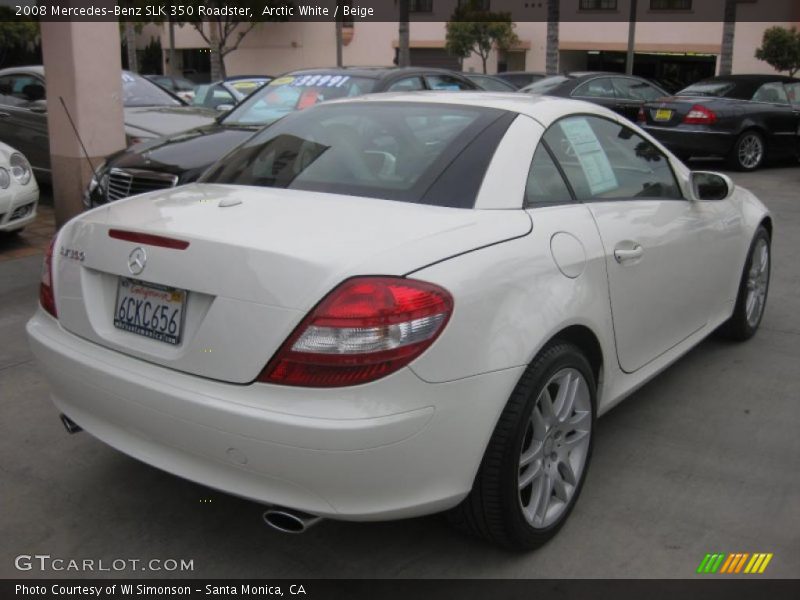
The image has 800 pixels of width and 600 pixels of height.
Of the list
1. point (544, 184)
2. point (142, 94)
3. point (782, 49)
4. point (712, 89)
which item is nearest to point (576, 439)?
point (544, 184)

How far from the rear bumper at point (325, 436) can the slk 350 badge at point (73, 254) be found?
470mm

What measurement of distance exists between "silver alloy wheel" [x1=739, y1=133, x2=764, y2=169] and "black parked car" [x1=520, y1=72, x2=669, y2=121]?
194 cm

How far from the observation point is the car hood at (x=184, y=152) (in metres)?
6.09

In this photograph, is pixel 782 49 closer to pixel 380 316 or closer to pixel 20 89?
pixel 20 89

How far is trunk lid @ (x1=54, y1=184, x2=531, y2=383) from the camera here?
241 cm

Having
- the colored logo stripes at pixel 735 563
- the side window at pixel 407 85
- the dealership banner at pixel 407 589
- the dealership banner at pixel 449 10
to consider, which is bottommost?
the dealership banner at pixel 407 589

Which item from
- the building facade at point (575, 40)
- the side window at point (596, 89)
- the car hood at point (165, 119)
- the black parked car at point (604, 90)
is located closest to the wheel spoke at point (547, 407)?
the car hood at point (165, 119)

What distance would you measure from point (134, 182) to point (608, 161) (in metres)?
3.75

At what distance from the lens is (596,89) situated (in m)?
13.8

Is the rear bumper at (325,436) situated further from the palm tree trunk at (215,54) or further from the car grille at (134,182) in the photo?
the palm tree trunk at (215,54)

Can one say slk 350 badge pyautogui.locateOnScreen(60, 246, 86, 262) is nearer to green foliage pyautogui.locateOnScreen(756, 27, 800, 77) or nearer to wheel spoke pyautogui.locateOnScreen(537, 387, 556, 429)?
wheel spoke pyautogui.locateOnScreen(537, 387, 556, 429)

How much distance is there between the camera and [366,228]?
2621mm

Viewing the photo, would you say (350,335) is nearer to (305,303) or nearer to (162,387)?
(305,303)

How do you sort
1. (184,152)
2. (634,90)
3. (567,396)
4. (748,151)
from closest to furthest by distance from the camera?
(567,396) < (184,152) < (748,151) < (634,90)
